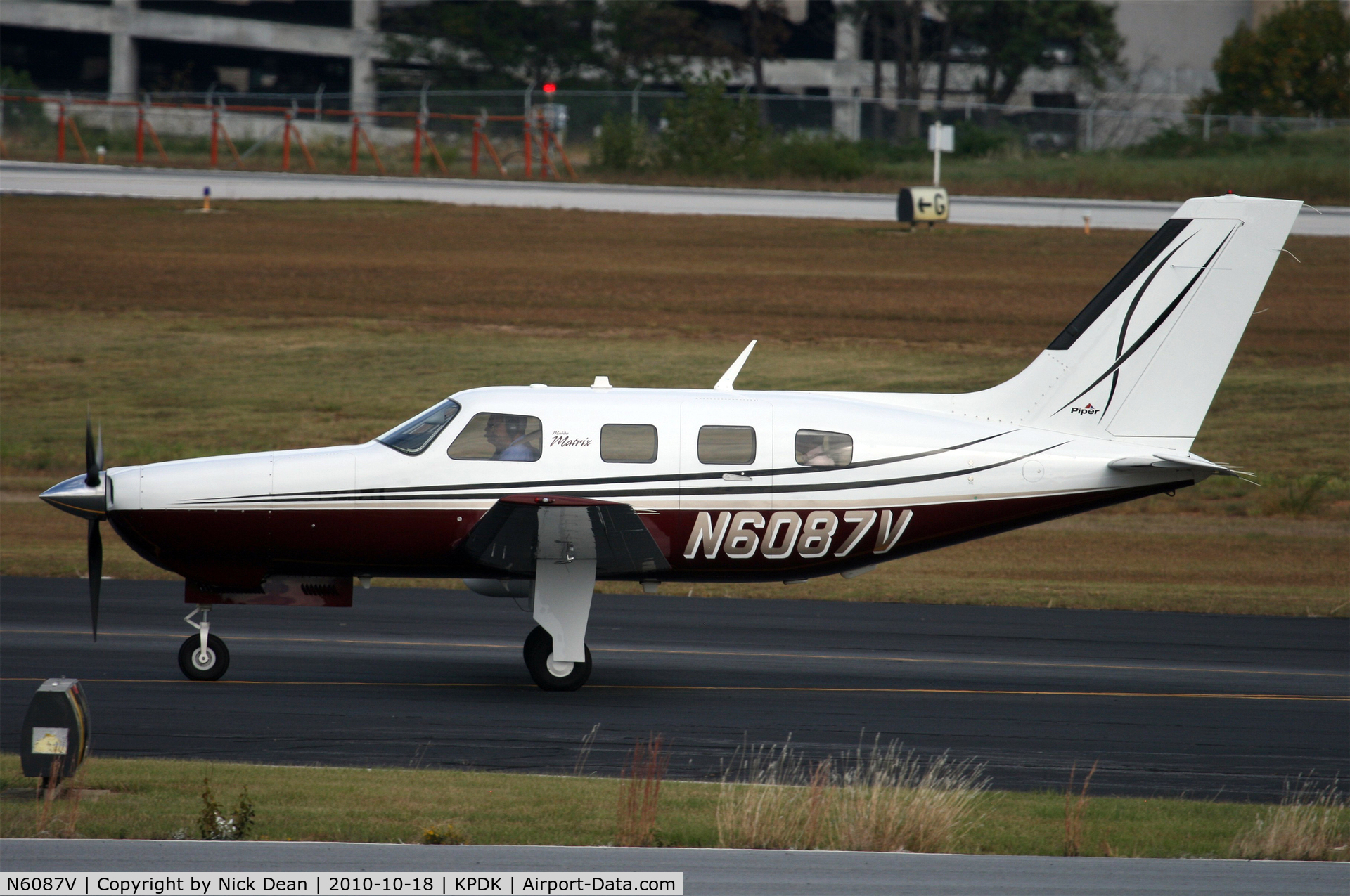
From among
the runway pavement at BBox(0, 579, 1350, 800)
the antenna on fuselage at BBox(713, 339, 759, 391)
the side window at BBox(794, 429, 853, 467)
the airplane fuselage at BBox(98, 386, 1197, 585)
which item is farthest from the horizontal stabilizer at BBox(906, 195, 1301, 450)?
the runway pavement at BBox(0, 579, 1350, 800)

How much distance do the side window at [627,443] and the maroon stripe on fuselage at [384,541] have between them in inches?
21.9

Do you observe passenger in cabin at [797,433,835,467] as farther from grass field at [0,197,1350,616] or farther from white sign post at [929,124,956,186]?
white sign post at [929,124,956,186]

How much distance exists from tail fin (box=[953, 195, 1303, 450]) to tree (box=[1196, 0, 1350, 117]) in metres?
57.6

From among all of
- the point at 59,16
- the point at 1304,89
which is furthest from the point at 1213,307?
the point at 59,16

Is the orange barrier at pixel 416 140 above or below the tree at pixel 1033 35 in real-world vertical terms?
below

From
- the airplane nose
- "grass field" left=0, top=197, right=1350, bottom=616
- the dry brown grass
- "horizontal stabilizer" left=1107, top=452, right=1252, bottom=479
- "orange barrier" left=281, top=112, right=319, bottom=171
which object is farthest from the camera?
"orange barrier" left=281, top=112, right=319, bottom=171

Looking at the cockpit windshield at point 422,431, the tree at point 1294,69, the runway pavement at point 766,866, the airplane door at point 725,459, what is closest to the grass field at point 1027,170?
the tree at point 1294,69

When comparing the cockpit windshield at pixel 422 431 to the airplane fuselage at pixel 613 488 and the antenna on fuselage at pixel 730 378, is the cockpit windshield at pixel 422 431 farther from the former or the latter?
the antenna on fuselage at pixel 730 378

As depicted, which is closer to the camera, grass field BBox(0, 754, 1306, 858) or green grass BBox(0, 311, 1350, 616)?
grass field BBox(0, 754, 1306, 858)

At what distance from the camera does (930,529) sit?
13.9 m

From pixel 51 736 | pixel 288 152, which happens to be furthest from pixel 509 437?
pixel 288 152

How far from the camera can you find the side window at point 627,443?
1316 centimetres

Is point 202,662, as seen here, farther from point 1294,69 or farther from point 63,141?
point 1294,69

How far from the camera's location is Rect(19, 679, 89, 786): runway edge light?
9180 mm
